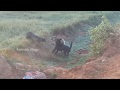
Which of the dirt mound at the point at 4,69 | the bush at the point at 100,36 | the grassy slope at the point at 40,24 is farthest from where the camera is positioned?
the grassy slope at the point at 40,24

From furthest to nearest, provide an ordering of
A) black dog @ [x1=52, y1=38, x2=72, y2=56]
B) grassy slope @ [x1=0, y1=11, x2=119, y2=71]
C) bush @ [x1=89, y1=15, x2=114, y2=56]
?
black dog @ [x1=52, y1=38, x2=72, y2=56], grassy slope @ [x1=0, y1=11, x2=119, y2=71], bush @ [x1=89, y1=15, x2=114, y2=56]

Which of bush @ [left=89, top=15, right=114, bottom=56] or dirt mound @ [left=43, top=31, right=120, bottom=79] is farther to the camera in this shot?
bush @ [left=89, top=15, right=114, bottom=56]

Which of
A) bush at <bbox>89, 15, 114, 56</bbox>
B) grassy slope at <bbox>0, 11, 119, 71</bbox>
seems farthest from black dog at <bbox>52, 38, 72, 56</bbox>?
bush at <bbox>89, 15, 114, 56</bbox>

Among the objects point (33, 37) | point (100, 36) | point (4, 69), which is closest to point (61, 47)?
point (33, 37)

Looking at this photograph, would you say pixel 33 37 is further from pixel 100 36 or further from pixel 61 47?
pixel 100 36

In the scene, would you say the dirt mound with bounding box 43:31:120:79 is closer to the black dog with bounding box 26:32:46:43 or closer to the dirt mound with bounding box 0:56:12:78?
the dirt mound with bounding box 0:56:12:78

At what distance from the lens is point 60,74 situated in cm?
748

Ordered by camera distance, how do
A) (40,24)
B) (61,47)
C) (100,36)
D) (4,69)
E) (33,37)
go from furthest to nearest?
1. (40,24)
2. (33,37)
3. (61,47)
4. (100,36)
5. (4,69)

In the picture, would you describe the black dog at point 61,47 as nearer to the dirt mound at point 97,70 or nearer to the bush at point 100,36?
the bush at point 100,36

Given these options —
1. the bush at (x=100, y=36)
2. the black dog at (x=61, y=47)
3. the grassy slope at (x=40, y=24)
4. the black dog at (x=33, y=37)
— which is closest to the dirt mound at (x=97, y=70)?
the bush at (x=100, y=36)

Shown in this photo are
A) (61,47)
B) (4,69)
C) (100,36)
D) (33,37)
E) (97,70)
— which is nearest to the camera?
(4,69)

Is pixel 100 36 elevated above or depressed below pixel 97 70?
above

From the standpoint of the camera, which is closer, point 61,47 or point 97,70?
point 97,70
